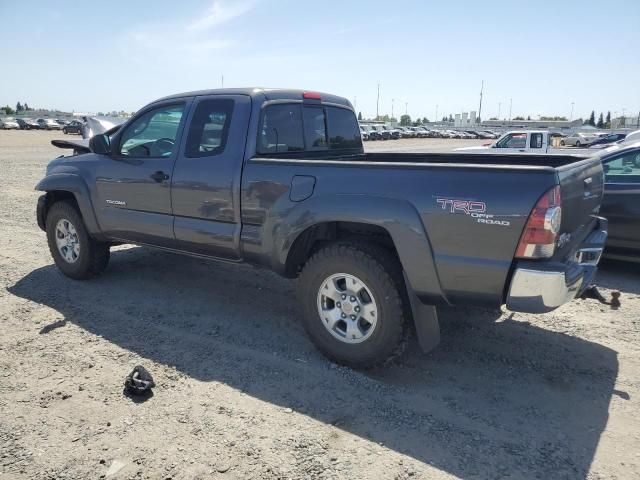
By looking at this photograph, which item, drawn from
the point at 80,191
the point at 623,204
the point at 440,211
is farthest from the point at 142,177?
the point at 623,204

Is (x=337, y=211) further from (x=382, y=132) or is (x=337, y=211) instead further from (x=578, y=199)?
(x=382, y=132)

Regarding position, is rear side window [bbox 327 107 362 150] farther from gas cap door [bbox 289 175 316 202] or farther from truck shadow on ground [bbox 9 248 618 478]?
truck shadow on ground [bbox 9 248 618 478]

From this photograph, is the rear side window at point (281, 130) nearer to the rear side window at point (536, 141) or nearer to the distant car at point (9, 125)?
the rear side window at point (536, 141)

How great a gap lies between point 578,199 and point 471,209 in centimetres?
84

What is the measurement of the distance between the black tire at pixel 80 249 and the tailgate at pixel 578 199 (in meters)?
4.59

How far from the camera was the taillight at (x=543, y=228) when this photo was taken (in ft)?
9.28

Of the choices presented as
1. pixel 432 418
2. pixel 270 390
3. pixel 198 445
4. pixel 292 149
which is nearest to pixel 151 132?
pixel 292 149

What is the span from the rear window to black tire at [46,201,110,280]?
2477 millimetres

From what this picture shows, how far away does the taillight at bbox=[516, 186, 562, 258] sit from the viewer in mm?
2828

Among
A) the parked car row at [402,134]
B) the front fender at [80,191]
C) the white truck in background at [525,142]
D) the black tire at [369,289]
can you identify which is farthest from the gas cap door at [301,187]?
A: the parked car row at [402,134]

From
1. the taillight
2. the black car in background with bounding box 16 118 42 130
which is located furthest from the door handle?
the black car in background with bounding box 16 118 42 130

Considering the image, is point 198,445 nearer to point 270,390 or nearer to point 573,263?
point 270,390

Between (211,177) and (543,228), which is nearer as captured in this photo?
(543,228)

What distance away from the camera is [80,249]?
5.48 m
